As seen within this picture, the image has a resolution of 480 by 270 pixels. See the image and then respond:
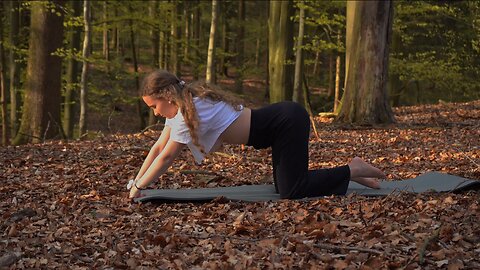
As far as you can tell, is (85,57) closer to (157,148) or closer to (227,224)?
(157,148)

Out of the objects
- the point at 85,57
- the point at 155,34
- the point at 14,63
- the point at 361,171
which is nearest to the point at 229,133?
the point at 361,171

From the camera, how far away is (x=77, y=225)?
15.3ft

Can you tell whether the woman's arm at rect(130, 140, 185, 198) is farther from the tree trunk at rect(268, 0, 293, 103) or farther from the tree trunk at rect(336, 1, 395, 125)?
the tree trunk at rect(268, 0, 293, 103)

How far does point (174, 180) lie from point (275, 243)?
3.11 m

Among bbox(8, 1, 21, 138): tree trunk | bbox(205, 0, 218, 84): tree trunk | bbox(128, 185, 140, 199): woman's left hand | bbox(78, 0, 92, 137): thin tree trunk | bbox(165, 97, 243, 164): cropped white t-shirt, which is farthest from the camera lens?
bbox(8, 1, 21, 138): tree trunk

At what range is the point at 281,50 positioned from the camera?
15.7m

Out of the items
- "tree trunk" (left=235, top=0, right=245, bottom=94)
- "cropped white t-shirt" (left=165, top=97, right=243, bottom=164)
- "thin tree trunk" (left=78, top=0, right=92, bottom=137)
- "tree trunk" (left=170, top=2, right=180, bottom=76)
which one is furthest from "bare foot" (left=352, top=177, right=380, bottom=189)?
"tree trunk" (left=235, top=0, right=245, bottom=94)

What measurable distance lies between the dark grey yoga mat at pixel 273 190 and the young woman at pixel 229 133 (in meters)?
0.14

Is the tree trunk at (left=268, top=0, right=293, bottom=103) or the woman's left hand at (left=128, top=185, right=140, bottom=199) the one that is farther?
the tree trunk at (left=268, top=0, right=293, bottom=103)

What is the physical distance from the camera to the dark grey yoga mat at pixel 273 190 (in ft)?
17.4

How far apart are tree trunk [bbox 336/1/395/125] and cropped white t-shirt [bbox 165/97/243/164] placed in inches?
246

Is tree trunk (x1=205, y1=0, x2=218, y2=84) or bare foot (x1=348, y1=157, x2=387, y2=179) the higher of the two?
tree trunk (x1=205, y1=0, x2=218, y2=84)

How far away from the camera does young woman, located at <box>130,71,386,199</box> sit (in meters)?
5.07

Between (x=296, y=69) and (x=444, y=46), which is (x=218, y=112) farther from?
(x=444, y=46)
